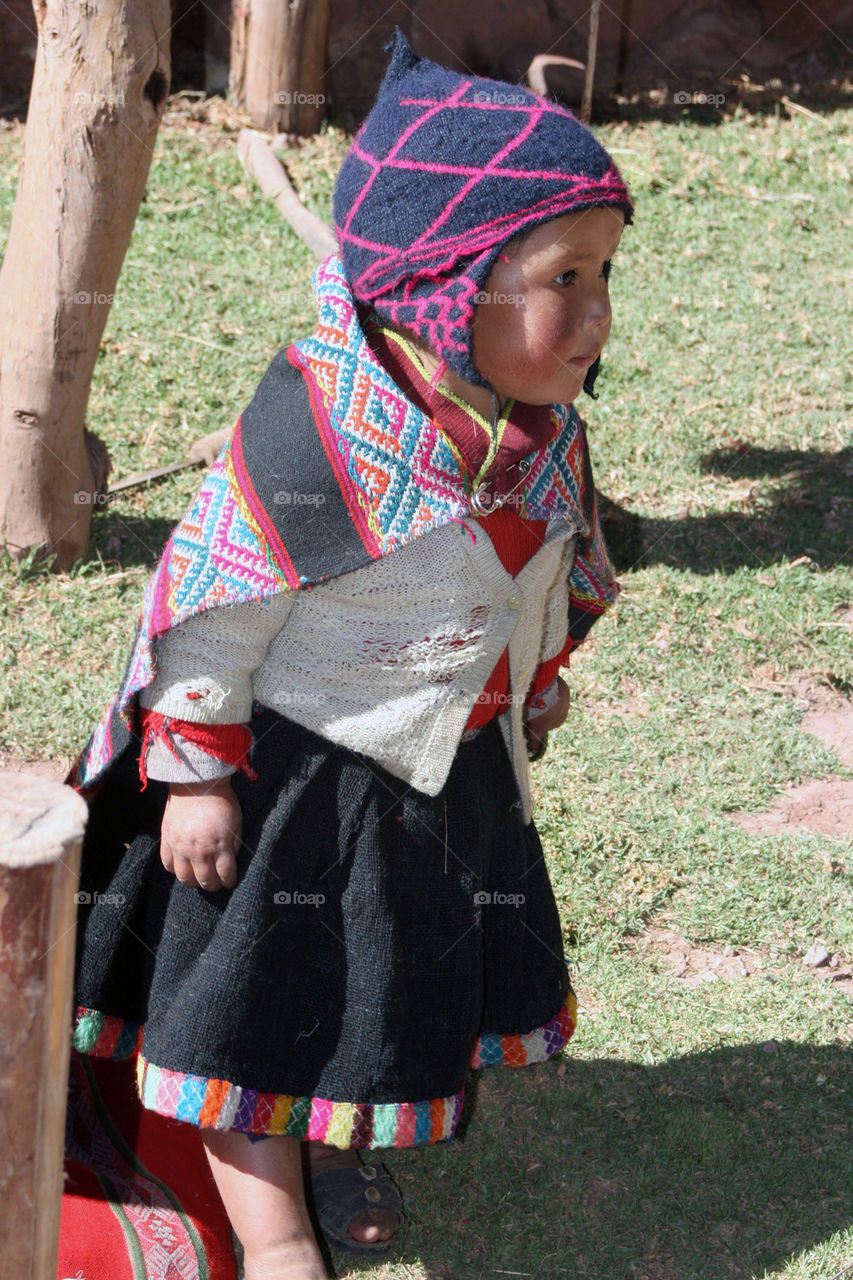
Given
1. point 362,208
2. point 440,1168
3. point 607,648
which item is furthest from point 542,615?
point 607,648

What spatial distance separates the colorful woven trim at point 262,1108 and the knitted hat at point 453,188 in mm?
1150

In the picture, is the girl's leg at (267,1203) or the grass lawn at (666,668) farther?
the grass lawn at (666,668)

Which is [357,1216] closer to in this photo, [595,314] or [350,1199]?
[350,1199]

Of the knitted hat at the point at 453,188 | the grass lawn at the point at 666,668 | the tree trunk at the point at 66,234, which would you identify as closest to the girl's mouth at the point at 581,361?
the knitted hat at the point at 453,188

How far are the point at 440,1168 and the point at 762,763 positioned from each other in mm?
1521

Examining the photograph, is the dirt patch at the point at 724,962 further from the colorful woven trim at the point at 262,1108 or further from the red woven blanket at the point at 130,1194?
the red woven blanket at the point at 130,1194

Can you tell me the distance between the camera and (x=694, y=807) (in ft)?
11.7

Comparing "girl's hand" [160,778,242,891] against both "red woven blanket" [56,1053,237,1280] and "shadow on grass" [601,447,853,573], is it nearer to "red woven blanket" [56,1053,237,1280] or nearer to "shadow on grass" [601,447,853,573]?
"red woven blanket" [56,1053,237,1280]

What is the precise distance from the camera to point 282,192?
250 inches

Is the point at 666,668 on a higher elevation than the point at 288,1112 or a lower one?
lower

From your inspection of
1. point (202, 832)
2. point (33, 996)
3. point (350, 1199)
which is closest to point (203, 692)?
point (202, 832)

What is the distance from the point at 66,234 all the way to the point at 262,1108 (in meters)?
2.63

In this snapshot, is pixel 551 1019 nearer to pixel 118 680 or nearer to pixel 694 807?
pixel 694 807

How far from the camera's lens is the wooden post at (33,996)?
4.57ft
